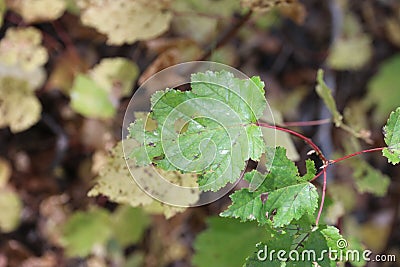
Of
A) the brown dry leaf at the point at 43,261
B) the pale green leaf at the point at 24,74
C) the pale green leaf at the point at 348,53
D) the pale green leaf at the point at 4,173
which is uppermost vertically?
the pale green leaf at the point at 348,53

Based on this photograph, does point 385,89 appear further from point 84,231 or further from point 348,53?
point 84,231

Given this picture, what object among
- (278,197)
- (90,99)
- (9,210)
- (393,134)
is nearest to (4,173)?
(9,210)

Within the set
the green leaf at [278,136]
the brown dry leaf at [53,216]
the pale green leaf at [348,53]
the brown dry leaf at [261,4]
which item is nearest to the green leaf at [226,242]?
the green leaf at [278,136]

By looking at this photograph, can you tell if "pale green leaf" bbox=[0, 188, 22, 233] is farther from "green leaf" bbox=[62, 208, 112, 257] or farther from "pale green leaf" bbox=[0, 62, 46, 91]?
"pale green leaf" bbox=[0, 62, 46, 91]

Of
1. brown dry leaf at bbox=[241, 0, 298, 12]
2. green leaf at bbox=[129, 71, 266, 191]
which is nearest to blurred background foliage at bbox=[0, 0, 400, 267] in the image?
brown dry leaf at bbox=[241, 0, 298, 12]

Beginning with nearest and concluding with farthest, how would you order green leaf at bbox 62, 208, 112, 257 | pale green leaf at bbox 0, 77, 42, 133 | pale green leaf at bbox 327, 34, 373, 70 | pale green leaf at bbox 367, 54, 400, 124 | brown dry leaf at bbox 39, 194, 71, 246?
pale green leaf at bbox 0, 77, 42, 133 → green leaf at bbox 62, 208, 112, 257 → brown dry leaf at bbox 39, 194, 71, 246 → pale green leaf at bbox 327, 34, 373, 70 → pale green leaf at bbox 367, 54, 400, 124

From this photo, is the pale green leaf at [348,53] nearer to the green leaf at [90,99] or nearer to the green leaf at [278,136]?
the green leaf at [278,136]

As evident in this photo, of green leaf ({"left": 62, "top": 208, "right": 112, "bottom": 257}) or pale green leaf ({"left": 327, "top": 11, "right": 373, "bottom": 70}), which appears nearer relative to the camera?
green leaf ({"left": 62, "top": 208, "right": 112, "bottom": 257})
